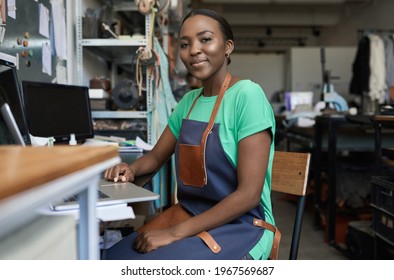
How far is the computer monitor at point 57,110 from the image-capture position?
5.73 ft

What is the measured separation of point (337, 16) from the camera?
1004cm

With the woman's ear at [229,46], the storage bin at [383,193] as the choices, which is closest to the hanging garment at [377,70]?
the storage bin at [383,193]

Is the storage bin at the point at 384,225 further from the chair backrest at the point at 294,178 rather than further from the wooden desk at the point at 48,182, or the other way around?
the wooden desk at the point at 48,182

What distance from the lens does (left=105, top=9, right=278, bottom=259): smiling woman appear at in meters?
1.18

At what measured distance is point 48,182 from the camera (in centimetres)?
48

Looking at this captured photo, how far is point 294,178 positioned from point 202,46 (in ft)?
1.76

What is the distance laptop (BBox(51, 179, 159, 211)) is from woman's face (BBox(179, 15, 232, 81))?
41 cm


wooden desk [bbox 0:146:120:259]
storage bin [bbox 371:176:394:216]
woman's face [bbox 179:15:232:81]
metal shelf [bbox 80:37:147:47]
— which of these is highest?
metal shelf [bbox 80:37:147:47]

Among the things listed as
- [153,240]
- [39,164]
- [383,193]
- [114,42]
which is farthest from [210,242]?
[114,42]

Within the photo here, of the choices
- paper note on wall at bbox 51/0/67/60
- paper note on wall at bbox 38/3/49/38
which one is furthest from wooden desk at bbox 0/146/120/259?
paper note on wall at bbox 51/0/67/60

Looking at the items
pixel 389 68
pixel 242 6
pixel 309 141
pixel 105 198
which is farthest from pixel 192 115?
pixel 242 6

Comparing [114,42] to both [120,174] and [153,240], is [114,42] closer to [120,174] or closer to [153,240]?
[120,174]

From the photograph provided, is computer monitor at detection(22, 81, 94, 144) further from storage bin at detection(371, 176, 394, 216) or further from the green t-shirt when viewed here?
storage bin at detection(371, 176, 394, 216)

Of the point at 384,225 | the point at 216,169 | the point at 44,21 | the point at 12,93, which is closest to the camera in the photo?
the point at 216,169
